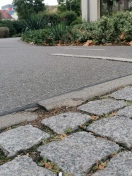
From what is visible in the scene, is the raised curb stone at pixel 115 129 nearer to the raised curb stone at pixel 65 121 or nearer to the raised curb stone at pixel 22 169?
the raised curb stone at pixel 65 121

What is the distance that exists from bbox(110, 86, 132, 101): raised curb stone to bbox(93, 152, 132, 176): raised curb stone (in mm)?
887

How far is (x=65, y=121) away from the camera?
1.63 meters

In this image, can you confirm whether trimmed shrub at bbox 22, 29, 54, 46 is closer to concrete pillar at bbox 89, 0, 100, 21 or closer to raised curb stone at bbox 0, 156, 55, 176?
concrete pillar at bbox 89, 0, 100, 21

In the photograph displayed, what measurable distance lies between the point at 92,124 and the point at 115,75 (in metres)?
1.46

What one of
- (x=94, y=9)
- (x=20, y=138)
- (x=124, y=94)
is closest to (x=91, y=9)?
(x=94, y=9)

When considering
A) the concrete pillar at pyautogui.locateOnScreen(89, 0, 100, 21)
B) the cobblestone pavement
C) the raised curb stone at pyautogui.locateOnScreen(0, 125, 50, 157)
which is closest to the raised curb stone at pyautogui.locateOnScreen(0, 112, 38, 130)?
the cobblestone pavement

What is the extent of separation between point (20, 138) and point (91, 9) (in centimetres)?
1042

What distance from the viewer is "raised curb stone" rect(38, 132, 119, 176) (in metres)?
1.15

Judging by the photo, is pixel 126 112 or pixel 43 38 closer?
pixel 126 112

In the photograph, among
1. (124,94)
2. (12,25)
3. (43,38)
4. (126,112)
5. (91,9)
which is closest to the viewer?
(126,112)

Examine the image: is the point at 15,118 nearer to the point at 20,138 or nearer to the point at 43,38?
the point at 20,138

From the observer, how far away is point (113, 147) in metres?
1.29

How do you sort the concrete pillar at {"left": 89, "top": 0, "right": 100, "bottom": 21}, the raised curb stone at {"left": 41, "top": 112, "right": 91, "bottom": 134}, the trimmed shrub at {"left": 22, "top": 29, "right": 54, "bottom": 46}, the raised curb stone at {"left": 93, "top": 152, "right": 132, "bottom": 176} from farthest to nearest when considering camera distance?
the concrete pillar at {"left": 89, "top": 0, "right": 100, "bottom": 21}
the trimmed shrub at {"left": 22, "top": 29, "right": 54, "bottom": 46}
the raised curb stone at {"left": 41, "top": 112, "right": 91, "bottom": 134}
the raised curb stone at {"left": 93, "top": 152, "right": 132, "bottom": 176}

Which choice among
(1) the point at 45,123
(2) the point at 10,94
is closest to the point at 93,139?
(1) the point at 45,123
